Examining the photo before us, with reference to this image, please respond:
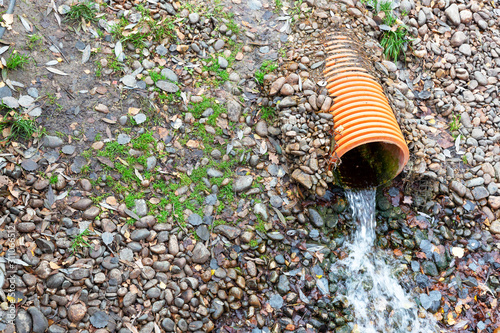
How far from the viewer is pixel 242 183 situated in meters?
4.07

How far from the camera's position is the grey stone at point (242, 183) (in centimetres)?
405

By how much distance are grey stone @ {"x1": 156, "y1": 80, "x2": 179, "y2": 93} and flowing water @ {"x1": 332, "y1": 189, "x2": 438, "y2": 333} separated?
2.17 m

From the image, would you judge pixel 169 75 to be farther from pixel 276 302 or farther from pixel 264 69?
pixel 276 302

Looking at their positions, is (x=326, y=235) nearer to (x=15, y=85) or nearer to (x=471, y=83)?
(x=471, y=83)

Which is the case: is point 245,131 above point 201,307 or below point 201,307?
above

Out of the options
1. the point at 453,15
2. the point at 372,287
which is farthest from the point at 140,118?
the point at 453,15

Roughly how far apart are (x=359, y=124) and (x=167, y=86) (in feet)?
6.55

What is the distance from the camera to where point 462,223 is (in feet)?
14.6

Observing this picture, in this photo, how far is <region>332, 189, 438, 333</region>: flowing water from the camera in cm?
396

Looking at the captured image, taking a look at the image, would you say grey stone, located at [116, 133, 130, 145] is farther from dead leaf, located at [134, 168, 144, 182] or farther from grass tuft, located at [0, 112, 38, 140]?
grass tuft, located at [0, 112, 38, 140]

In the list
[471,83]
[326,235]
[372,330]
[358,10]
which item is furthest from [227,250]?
[471,83]

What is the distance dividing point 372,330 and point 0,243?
3318 mm

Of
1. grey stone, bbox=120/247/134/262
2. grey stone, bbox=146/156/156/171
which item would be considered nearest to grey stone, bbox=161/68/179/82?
grey stone, bbox=146/156/156/171

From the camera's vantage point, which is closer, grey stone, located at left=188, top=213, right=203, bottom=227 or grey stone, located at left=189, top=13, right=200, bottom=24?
grey stone, located at left=188, top=213, right=203, bottom=227
